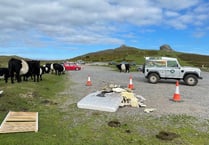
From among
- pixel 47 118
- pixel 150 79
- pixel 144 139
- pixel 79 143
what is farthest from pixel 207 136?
pixel 150 79

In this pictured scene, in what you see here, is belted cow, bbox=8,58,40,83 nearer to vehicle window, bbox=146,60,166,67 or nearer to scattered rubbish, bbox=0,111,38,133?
scattered rubbish, bbox=0,111,38,133

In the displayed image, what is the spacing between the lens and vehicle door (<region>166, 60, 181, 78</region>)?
20859 mm

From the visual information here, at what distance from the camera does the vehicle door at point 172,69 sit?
20859 mm

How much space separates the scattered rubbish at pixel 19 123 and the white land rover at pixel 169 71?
1455 centimetres

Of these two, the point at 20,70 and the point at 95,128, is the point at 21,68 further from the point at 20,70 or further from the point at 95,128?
the point at 95,128

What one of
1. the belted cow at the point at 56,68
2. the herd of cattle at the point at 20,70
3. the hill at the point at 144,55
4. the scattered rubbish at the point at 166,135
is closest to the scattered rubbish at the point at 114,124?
the scattered rubbish at the point at 166,135

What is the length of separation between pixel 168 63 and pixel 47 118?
1489 cm

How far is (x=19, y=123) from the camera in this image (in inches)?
293

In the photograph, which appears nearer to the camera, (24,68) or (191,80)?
(24,68)

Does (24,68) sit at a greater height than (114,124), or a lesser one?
greater

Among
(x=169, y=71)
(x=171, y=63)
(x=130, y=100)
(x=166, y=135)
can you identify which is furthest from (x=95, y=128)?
(x=171, y=63)

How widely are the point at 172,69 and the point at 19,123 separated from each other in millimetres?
15736

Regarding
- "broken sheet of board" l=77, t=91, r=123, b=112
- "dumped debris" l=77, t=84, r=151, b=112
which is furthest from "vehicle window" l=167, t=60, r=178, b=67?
"broken sheet of board" l=77, t=91, r=123, b=112

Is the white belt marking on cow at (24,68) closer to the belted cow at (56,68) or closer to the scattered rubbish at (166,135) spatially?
the scattered rubbish at (166,135)
